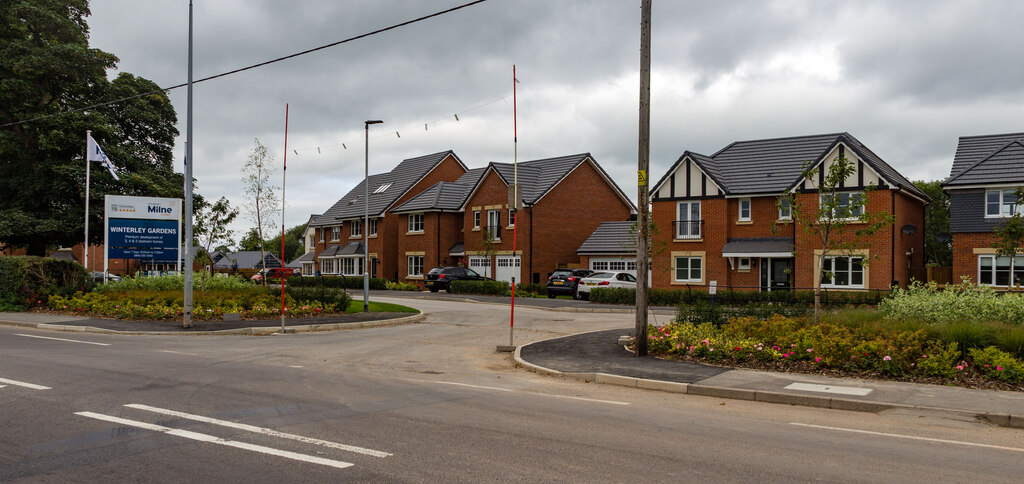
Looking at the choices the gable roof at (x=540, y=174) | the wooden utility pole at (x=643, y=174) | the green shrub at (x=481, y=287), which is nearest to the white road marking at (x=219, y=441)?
the wooden utility pole at (x=643, y=174)

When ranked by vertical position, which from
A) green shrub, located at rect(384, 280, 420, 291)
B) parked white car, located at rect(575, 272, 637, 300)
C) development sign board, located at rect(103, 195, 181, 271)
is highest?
development sign board, located at rect(103, 195, 181, 271)

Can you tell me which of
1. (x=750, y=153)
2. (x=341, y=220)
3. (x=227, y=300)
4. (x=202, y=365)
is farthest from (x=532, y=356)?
(x=341, y=220)

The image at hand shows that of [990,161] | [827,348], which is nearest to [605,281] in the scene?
[990,161]

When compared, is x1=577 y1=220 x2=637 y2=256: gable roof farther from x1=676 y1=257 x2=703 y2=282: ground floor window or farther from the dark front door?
the dark front door

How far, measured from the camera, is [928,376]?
11008mm

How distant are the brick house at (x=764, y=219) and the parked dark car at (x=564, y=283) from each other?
14.6 ft

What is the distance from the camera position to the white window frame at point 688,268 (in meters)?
38.3

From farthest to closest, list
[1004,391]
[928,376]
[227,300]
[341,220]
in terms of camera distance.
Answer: [341,220], [227,300], [928,376], [1004,391]

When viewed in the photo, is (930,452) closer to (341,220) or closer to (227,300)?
(227,300)

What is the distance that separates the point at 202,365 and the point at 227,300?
1119cm

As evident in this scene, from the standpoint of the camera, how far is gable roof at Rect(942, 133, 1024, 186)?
3209 cm

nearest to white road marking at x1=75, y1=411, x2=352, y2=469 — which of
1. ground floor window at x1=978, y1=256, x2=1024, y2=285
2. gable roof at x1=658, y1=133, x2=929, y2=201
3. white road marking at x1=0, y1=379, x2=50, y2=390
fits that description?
white road marking at x1=0, y1=379, x2=50, y2=390

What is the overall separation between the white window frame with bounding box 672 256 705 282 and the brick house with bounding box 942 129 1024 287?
11730mm

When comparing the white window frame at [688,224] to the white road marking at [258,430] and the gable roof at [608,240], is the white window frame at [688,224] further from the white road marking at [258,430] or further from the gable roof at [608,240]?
the white road marking at [258,430]
